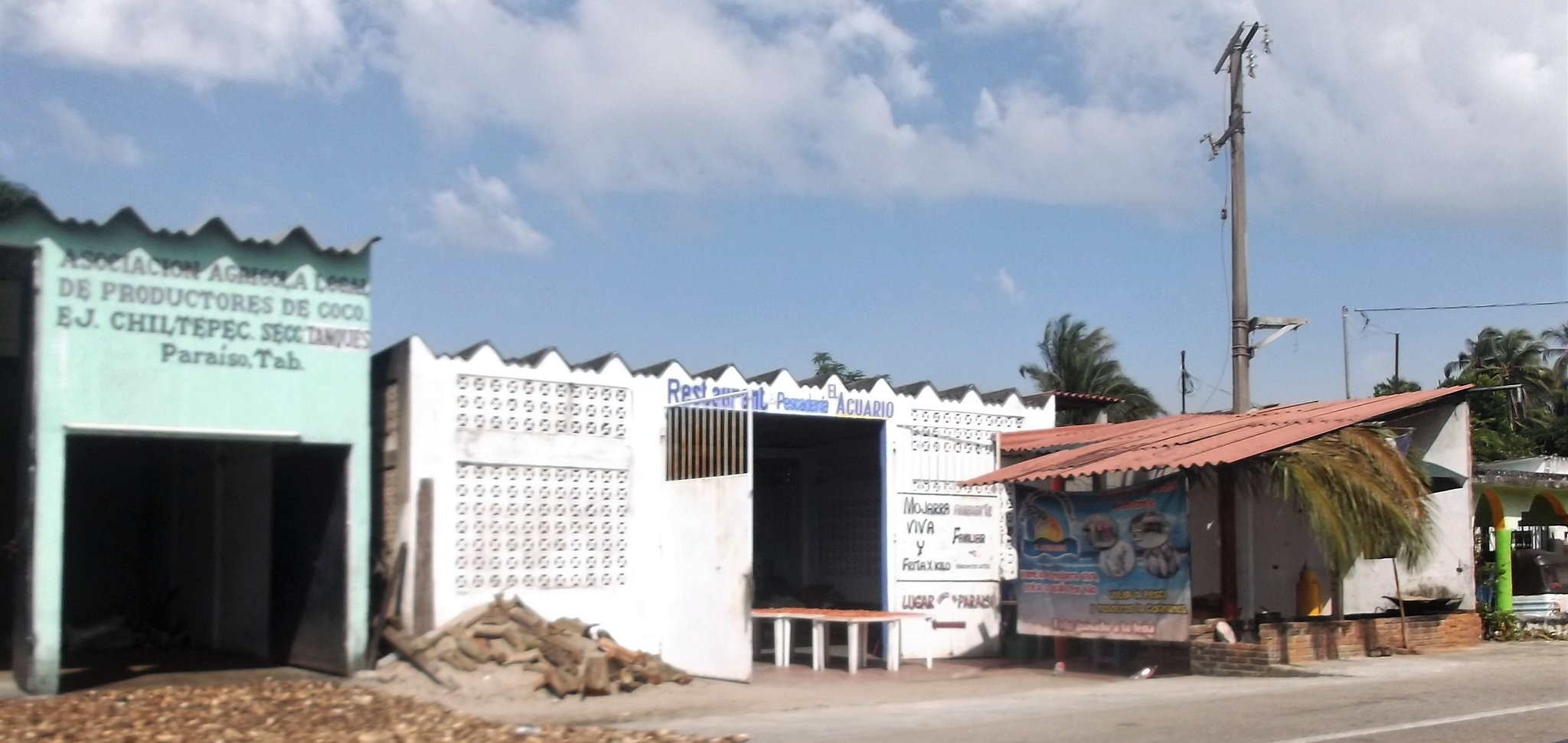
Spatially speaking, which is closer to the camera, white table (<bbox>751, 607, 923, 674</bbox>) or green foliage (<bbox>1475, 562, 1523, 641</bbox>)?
white table (<bbox>751, 607, 923, 674</bbox>)

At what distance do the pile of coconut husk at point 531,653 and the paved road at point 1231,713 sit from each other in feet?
6.05

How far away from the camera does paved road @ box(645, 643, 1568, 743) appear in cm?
1013

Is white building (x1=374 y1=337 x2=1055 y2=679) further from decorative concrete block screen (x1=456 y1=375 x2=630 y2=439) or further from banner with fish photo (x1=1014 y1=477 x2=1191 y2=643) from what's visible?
banner with fish photo (x1=1014 y1=477 x2=1191 y2=643)

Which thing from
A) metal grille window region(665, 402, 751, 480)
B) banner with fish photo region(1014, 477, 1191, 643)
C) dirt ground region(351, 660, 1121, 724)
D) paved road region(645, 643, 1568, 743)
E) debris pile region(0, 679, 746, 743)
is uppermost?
metal grille window region(665, 402, 751, 480)

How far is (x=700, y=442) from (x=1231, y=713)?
6817mm

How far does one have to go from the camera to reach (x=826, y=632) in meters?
17.1

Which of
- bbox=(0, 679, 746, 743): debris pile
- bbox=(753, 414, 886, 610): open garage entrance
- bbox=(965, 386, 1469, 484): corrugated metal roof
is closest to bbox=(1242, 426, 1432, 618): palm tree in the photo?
bbox=(965, 386, 1469, 484): corrugated metal roof

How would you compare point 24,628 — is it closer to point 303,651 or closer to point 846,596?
point 303,651

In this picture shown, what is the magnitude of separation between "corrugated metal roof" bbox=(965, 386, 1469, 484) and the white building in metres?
1.05

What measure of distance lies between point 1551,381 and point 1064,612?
53355 mm

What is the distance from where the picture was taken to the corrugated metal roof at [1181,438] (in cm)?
1485

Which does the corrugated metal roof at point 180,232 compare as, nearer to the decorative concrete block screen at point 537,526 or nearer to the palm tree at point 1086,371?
the decorative concrete block screen at point 537,526

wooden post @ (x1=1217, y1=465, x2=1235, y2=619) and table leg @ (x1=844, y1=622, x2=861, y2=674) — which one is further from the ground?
wooden post @ (x1=1217, y1=465, x2=1235, y2=619)

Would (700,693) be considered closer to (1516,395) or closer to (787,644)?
(787,644)
